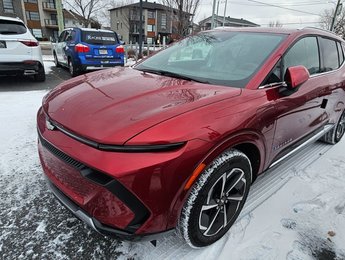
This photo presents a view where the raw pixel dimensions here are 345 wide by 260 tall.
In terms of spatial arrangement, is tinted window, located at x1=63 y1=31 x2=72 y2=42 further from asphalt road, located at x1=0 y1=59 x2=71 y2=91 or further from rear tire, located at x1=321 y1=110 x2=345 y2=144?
rear tire, located at x1=321 y1=110 x2=345 y2=144

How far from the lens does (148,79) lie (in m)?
2.51

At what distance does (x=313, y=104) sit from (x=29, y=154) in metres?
3.35

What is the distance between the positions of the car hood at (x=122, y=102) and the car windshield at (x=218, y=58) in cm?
23

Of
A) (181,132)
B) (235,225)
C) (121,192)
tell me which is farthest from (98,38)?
(121,192)

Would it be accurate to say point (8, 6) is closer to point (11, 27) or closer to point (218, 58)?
point (11, 27)

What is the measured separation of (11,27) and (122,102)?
630 cm

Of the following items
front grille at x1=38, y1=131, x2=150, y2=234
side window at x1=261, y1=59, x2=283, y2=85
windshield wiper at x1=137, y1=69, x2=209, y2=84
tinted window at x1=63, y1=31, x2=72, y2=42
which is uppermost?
side window at x1=261, y1=59, x2=283, y2=85

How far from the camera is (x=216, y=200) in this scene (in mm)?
2023

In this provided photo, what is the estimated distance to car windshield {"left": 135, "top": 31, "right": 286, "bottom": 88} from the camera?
8.06ft

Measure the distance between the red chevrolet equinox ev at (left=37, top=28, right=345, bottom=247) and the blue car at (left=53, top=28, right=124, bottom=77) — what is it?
646 cm

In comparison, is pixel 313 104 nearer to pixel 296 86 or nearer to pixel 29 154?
pixel 296 86

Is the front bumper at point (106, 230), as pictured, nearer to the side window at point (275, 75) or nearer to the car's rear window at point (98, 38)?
the side window at point (275, 75)

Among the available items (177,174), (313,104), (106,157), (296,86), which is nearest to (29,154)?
(106,157)

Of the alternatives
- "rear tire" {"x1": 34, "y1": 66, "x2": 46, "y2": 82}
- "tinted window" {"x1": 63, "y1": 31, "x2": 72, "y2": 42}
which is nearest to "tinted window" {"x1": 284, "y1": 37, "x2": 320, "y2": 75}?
"rear tire" {"x1": 34, "y1": 66, "x2": 46, "y2": 82}
